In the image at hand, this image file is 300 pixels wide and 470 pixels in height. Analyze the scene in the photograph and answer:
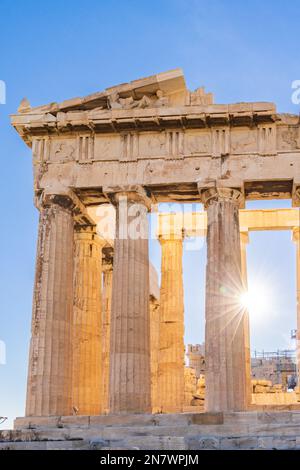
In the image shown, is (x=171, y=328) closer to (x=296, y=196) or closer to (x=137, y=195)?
(x=137, y=195)

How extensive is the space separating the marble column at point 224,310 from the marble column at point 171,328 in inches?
268

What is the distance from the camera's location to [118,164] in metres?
30.6

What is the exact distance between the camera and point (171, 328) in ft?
118

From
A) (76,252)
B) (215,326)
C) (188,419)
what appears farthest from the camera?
(76,252)

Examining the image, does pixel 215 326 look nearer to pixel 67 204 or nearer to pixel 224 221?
pixel 224 221

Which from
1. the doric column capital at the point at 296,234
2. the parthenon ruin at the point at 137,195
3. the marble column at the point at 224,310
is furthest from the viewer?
the doric column capital at the point at 296,234

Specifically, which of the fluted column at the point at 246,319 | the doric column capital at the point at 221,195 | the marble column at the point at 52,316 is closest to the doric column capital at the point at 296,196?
the doric column capital at the point at 221,195

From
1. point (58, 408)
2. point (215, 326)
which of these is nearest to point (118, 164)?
point (215, 326)

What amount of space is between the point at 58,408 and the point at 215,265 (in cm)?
743

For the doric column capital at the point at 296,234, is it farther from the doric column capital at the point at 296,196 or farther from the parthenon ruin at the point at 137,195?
the doric column capital at the point at 296,196

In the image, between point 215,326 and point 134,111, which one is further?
point 134,111

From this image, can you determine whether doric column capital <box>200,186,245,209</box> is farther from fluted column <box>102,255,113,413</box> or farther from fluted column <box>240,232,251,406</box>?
fluted column <box>102,255,113,413</box>

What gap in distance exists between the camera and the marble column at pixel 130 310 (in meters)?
28.3

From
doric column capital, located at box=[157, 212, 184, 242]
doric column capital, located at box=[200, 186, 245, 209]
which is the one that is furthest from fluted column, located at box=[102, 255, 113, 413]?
doric column capital, located at box=[200, 186, 245, 209]
